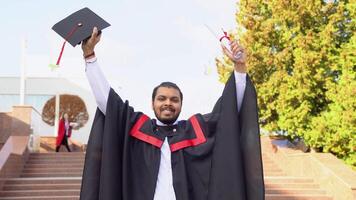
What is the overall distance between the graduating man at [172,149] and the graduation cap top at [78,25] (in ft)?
0.25

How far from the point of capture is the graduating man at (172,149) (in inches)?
161

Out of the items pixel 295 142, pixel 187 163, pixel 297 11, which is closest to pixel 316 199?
pixel 297 11

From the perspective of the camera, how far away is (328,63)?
17781 mm

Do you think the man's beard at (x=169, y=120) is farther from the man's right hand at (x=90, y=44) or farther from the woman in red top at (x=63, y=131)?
the woman in red top at (x=63, y=131)

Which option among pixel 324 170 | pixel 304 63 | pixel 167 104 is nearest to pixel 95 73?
pixel 167 104

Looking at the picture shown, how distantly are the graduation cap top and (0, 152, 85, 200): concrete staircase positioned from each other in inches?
348

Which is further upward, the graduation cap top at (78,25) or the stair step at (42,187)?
the graduation cap top at (78,25)

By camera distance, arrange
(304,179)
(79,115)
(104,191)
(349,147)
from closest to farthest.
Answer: (104,191)
(304,179)
(349,147)
(79,115)

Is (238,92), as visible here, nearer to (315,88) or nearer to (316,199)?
(316,199)

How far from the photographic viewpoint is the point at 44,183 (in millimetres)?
13867

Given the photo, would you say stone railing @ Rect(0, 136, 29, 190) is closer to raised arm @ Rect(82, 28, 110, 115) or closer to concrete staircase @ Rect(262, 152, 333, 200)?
concrete staircase @ Rect(262, 152, 333, 200)

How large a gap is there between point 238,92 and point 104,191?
1172 millimetres

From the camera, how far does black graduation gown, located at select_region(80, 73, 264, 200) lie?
409 centimetres

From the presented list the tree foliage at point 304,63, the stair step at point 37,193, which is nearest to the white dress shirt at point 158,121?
the stair step at point 37,193
